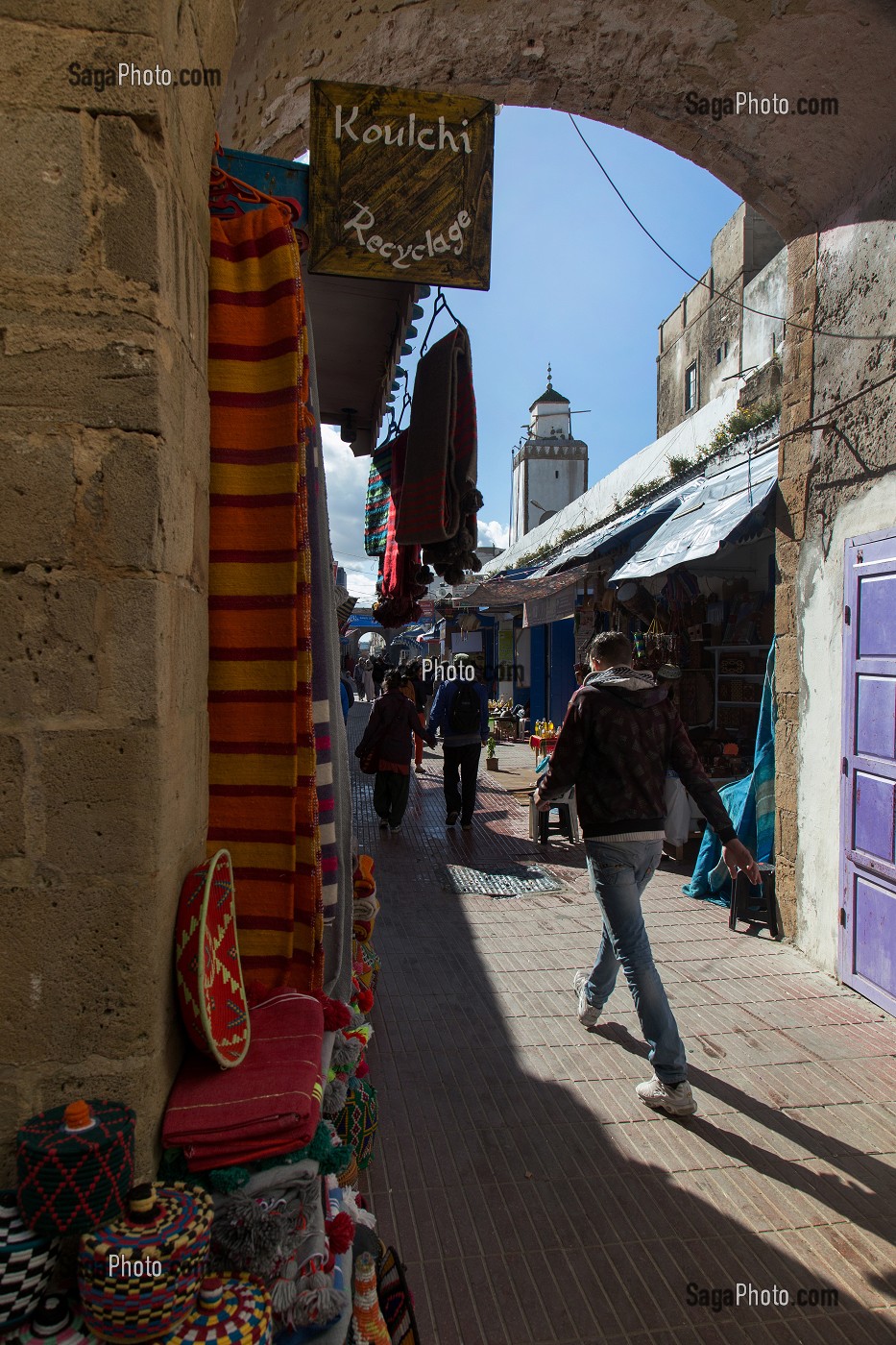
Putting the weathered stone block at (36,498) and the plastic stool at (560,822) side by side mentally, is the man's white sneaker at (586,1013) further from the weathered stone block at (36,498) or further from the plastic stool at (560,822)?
the plastic stool at (560,822)

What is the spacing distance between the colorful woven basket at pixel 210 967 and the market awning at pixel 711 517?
4.37 metres

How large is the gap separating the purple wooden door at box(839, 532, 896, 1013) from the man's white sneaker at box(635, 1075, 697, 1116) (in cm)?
145

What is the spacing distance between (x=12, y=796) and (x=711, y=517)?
5493mm

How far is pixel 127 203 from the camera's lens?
1.47m

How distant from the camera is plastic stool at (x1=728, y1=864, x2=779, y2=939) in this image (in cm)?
536

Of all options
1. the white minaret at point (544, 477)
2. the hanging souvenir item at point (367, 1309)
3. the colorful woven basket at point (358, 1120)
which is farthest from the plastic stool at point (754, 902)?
the white minaret at point (544, 477)

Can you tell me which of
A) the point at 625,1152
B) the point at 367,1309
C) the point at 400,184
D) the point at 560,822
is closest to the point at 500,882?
the point at 560,822

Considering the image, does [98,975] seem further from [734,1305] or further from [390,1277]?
[734,1305]

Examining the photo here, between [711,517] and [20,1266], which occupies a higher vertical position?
[711,517]

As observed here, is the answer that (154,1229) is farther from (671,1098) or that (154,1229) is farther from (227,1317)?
(671,1098)

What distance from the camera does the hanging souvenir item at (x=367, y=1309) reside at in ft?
5.62

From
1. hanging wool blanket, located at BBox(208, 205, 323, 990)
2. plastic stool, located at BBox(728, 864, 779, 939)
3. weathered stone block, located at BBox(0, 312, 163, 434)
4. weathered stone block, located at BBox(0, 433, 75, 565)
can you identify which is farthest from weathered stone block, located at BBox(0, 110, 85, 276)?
Result: plastic stool, located at BBox(728, 864, 779, 939)

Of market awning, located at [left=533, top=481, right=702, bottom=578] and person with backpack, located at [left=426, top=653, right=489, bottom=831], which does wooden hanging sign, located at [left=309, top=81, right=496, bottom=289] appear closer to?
market awning, located at [left=533, top=481, right=702, bottom=578]

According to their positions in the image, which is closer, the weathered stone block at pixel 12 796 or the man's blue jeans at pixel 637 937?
the weathered stone block at pixel 12 796
